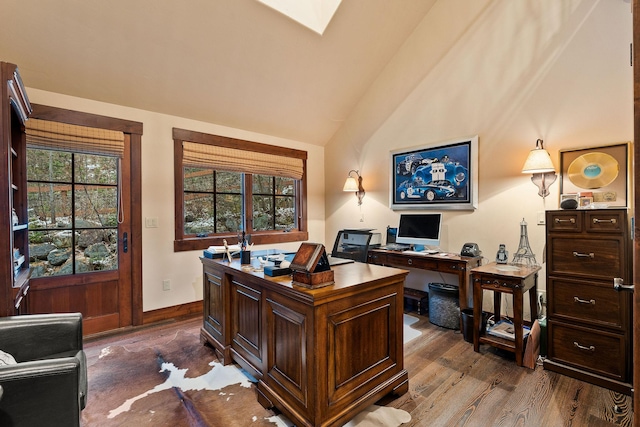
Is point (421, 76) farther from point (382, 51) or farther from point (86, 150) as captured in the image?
point (86, 150)

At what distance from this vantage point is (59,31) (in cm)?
240

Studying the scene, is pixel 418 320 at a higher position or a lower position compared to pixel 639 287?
lower

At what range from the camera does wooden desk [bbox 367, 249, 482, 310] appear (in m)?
2.96

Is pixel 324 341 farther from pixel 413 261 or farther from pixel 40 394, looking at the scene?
pixel 413 261

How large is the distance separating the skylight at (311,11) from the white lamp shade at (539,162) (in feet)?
8.02

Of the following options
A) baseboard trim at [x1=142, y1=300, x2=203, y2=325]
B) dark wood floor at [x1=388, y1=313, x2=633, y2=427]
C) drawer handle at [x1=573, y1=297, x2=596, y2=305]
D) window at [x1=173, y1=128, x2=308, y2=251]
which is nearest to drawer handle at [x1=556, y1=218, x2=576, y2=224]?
drawer handle at [x1=573, y1=297, x2=596, y2=305]

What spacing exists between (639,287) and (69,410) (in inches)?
80.1

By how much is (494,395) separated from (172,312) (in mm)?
3297

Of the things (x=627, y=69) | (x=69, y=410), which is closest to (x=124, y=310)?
(x=69, y=410)

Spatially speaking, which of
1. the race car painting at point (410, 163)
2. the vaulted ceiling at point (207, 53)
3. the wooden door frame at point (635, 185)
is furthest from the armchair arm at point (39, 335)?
the race car painting at point (410, 163)

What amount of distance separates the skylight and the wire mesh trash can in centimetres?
313

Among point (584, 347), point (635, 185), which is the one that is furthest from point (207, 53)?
point (584, 347)

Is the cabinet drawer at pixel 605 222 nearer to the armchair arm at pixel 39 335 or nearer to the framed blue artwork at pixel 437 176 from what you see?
the framed blue artwork at pixel 437 176

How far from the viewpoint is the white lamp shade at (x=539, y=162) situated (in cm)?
266
